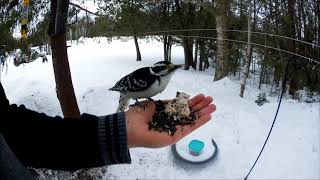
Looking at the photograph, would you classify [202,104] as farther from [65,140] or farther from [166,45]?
[166,45]

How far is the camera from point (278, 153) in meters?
5.25

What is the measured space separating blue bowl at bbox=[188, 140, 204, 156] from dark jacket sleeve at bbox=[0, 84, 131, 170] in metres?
4.32

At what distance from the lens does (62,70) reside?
5.11 m

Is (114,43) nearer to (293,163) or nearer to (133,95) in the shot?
(293,163)

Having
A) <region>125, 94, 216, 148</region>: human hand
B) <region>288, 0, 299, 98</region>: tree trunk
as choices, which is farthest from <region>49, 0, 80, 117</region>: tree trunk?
<region>288, 0, 299, 98</region>: tree trunk

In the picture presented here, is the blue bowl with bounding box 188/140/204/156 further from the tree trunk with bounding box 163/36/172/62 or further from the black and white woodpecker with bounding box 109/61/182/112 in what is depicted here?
the tree trunk with bounding box 163/36/172/62

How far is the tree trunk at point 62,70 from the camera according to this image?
16.3 feet

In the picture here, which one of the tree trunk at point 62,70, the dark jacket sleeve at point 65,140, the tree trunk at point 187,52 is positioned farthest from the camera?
the tree trunk at point 187,52

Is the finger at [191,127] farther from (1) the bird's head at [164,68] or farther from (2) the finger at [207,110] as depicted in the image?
(1) the bird's head at [164,68]

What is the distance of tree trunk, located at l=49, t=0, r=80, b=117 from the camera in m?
4.97

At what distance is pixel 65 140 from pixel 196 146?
14.5 feet

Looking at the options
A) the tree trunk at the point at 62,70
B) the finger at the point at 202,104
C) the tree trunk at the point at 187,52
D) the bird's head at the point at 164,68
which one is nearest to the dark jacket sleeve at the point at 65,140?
the finger at the point at 202,104

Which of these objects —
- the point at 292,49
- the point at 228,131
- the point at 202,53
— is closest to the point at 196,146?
the point at 228,131

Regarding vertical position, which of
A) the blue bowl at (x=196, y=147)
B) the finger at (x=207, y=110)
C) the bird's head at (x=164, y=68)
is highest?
the bird's head at (x=164, y=68)
